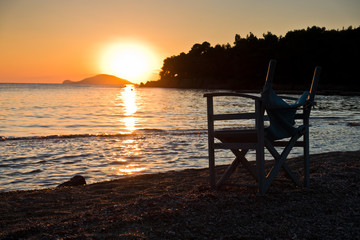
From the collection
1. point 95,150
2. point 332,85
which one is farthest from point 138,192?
point 332,85

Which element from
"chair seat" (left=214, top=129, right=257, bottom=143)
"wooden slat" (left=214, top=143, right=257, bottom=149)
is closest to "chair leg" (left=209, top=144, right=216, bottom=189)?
"wooden slat" (left=214, top=143, right=257, bottom=149)

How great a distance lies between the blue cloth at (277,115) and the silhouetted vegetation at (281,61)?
82898 millimetres

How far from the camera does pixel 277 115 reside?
505cm

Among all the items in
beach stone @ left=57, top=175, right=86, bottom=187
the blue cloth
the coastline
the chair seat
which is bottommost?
beach stone @ left=57, top=175, right=86, bottom=187

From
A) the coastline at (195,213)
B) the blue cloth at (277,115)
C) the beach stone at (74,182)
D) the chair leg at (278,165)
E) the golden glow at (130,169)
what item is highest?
the blue cloth at (277,115)

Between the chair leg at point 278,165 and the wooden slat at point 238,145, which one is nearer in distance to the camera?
the wooden slat at point 238,145

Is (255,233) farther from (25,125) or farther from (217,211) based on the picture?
(25,125)

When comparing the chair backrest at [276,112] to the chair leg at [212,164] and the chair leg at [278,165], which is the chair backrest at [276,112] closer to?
the chair leg at [278,165]

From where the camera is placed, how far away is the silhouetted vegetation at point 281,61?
273 feet

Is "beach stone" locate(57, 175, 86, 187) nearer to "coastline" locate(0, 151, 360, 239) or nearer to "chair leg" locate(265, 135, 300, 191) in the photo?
"coastline" locate(0, 151, 360, 239)

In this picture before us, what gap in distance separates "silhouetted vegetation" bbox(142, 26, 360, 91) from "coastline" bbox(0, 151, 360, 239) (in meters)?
83.1

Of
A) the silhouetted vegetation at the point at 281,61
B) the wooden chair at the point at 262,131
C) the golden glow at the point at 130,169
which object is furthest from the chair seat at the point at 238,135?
the silhouetted vegetation at the point at 281,61

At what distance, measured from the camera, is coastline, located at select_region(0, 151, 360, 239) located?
3875 millimetres

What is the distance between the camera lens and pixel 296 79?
303 ft
